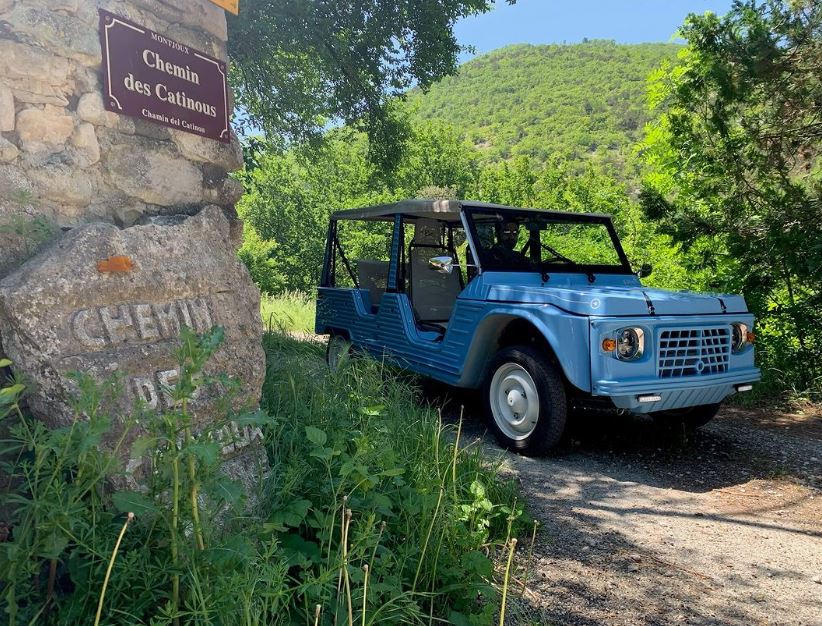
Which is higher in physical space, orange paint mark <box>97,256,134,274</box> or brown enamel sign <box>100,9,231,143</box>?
brown enamel sign <box>100,9,231,143</box>

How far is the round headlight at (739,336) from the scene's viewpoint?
13.8 feet

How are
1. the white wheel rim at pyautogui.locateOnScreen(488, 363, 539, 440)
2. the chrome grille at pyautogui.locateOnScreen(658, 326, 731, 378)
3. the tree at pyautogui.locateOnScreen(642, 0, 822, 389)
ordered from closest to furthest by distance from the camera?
the chrome grille at pyautogui.locateOnScreen(658, 326, 731, 378), the white wheel rim at pyautogui.locateOnScreen(488, 363, 539, 440), the tree at pyautogui.locateOnScreen(642, 0, 822, 389)

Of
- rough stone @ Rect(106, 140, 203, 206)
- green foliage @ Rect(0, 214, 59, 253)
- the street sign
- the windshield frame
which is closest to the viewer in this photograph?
green foliage @ Rect(0, 214, 59, 253)

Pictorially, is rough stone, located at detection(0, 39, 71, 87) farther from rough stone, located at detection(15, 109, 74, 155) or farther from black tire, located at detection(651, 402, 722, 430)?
black tire, located at detection(651, 402, 722, 430)

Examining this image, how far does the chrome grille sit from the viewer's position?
Result: 3.77 m

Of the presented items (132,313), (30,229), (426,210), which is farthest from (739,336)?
(30,229)

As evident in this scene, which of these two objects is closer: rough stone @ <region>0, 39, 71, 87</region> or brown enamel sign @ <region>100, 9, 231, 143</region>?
rough stone @ <region>0, 39, 71, 87</region>

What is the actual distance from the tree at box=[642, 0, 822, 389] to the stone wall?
15.0ft

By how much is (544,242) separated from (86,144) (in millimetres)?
3642

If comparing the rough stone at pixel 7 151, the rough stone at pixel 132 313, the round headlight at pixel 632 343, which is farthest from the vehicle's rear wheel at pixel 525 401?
the rough stone at pixel 7 151

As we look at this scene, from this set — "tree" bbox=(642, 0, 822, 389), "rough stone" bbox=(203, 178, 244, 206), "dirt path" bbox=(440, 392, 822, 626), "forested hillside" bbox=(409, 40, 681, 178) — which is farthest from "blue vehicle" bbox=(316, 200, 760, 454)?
"forested hillside" bbox=(409, 40, 681, 178)

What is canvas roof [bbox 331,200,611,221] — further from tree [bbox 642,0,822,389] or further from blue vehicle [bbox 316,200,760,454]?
tree [bbox 642,0,822,389]

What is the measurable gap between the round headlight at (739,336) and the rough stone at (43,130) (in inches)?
160

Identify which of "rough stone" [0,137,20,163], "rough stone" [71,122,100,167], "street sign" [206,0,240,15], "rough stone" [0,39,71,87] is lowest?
"rough stone" [0,137,20,163]
